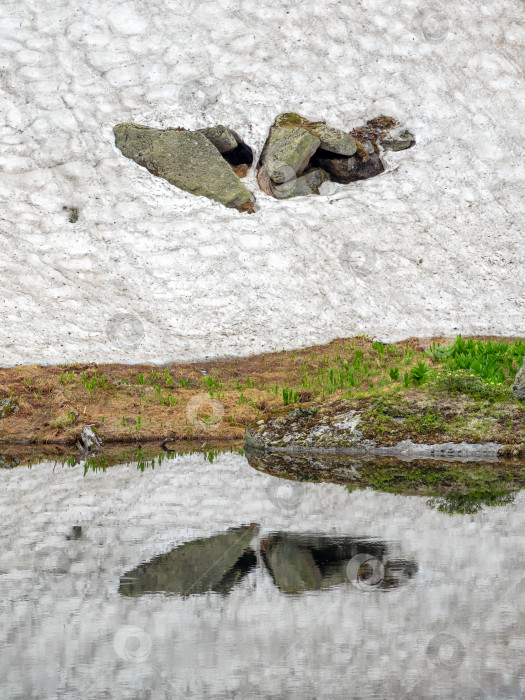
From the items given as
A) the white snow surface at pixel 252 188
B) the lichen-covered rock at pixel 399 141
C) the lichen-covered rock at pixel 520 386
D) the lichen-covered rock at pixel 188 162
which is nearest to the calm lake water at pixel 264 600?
→ the lichen-covered rock at pixel 520 386

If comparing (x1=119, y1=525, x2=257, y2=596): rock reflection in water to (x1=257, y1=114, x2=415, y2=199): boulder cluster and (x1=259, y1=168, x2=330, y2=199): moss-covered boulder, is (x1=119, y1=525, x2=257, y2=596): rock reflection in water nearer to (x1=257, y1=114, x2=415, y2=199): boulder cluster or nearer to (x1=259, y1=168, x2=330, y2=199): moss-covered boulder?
(x1=259, y1=168, x2=330, y2=199): moss-covered boulder

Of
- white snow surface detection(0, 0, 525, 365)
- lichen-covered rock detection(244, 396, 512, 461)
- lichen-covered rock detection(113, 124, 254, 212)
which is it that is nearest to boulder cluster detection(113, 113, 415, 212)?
lichen-covered rock detection(113, 124, 254, 212)

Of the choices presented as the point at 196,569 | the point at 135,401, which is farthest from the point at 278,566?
the point at 135,401

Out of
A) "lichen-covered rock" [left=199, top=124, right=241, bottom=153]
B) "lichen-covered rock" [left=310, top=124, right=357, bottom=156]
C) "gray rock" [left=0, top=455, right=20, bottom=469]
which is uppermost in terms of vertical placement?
"gray rock" [left=0, top=455, right=20, bottom=469]

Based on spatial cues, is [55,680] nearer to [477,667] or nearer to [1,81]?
[477,667]

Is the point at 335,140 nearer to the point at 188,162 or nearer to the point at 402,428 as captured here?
the point at 188,162
